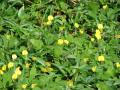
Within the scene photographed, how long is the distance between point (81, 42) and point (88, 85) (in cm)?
44

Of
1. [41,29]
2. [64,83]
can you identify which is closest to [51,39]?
[41,29]

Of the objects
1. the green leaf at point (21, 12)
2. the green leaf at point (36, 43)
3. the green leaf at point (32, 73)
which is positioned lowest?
the green leaf at point (32, 73)

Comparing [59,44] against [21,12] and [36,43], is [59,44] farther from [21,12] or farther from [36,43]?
[21,12]

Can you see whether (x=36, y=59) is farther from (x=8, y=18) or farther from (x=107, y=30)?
(x=107, y=30)

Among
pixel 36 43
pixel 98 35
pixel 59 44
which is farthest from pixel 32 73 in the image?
pixel 98 35

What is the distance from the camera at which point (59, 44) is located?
3.12 m

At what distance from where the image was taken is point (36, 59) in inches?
118

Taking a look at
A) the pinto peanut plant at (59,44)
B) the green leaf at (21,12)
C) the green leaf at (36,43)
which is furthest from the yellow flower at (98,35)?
the green leaf at (21,12)

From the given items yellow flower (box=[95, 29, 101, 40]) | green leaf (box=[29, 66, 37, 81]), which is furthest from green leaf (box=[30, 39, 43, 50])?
yellow flower (box=[95, 29, 101, 40])

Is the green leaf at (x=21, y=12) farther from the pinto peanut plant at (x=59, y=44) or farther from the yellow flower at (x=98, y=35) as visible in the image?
the yellow flower at (x=98, y=35)

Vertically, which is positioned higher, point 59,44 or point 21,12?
point 21,12

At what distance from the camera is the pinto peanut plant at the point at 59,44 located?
114 inches

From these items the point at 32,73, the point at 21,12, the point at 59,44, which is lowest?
the point at 32,73

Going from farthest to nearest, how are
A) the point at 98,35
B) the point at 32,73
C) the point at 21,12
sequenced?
the point at 21,12, the point at 98,35, the point at 32,73
